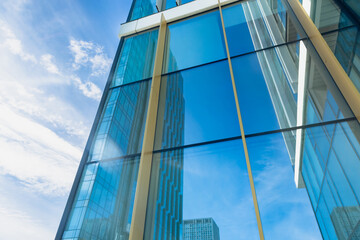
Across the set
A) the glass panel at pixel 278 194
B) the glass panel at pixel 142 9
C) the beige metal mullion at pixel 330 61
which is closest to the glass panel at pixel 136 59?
the glass panel at pixel 142 9

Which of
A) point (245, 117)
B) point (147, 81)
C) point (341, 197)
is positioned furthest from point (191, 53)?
point (341, 197)

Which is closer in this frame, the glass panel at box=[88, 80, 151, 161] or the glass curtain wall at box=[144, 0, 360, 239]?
the glass curtain wall at box=[144, 0, 360, 239]

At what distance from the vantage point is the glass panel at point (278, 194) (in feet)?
9.30

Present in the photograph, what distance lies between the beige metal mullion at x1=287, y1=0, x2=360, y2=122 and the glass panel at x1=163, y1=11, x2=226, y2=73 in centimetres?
169

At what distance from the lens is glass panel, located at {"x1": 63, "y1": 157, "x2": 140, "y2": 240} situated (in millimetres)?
3545

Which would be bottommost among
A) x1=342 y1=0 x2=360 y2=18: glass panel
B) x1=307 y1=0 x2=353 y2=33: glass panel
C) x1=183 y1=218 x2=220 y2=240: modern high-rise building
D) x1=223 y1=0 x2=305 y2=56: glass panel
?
x1=183 y1=218 x2=220 y2=240: modern high-rise building

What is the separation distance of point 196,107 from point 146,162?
1539mm

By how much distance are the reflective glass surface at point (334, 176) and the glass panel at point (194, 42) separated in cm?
284

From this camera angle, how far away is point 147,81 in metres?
5.27

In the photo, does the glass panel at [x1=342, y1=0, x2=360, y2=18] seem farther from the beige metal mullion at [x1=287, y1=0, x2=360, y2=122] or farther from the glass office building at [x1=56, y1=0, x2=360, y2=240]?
the beige metal mullion at [x1=287, y1=0, x2=360, y2=122]

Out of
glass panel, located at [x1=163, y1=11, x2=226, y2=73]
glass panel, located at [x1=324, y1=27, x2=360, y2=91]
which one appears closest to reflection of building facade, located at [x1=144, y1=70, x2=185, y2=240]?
glass panel, located at [x1=163, y1=11, x2=226, y2=73]

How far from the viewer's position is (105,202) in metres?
3.78

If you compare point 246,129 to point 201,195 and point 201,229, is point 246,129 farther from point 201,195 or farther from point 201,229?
point 201,229

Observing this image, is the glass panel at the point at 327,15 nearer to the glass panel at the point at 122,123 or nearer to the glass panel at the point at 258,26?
the glass panel at the point at 258,26
